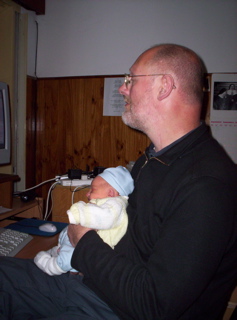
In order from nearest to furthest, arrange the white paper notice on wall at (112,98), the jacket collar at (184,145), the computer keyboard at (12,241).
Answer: the jacket collar at (184,145), the computer keyboard at (12,241), the white paper notice on wall at (112,98)

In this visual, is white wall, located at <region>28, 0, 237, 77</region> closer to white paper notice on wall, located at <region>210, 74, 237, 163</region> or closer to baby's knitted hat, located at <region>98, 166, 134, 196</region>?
white paper notice on wall, located at <region>210, 74, 237, 163</region>

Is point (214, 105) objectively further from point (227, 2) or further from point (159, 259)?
point (159, 259)

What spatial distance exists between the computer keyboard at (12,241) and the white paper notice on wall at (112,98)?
55.9 inches

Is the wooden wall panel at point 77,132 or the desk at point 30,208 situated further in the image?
the wooden wall panel at point 77,132

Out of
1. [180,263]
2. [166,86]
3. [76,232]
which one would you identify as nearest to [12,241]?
[76,232]

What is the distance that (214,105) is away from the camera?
219cm

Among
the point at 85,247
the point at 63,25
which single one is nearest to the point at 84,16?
the point at 63,25

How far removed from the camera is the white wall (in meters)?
2.13

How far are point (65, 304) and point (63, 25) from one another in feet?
7.90

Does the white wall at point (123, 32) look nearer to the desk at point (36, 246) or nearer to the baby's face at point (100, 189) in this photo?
the baby's face at point (100, 189)

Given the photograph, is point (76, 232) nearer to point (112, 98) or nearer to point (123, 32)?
point (112, 98)

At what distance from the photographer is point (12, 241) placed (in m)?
1.24

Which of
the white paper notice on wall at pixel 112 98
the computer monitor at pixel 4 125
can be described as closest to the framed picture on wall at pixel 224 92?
the white paper notice on wall at pixel 112 98

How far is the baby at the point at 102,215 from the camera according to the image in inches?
39.2
